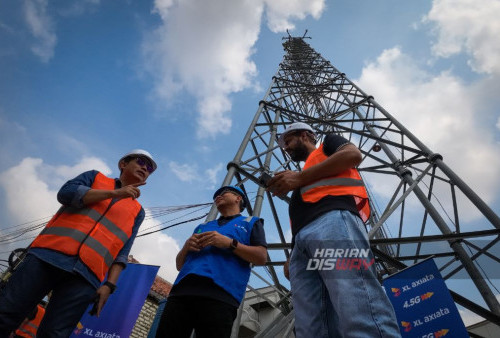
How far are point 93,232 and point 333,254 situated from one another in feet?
4.95

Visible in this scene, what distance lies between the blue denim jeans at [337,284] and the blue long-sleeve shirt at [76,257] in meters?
1.21

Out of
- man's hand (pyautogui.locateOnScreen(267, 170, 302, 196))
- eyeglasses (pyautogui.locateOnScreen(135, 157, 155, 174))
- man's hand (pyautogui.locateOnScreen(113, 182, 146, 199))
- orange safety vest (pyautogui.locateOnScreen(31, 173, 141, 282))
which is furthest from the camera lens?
eyeglasses (pyautogui.locateOnScreen(135, 157, 155, 174))

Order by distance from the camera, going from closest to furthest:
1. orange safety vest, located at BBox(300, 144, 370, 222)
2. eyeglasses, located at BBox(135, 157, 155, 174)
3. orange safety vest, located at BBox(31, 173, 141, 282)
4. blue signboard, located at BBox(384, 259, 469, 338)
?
orange safety vest, located at BBox(300, 144, 370, 222) < orange safety vest, located at BBox(31, 173, 141, 282) < eyeglasses, located at BBox(135, 157, 155, 174) < blue signboard, located at BBox(384, 259, 469, 338)

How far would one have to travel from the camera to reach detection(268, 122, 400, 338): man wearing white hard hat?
41.4 inches

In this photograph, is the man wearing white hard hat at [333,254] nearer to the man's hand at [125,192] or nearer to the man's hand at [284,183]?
the man's hand at [284,183]

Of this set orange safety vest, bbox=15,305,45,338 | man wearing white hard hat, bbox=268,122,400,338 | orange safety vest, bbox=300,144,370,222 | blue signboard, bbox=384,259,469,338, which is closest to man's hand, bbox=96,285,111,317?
man wearing white hard hat, bbox=268,122,400,338

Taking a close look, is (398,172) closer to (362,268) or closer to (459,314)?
(459,314)

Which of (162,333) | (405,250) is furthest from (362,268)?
(405,250)

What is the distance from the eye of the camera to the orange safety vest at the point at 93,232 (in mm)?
1769

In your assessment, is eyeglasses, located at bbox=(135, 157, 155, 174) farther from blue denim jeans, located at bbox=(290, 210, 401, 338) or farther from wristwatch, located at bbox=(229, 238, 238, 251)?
blue denim jeans, located at bbox=(290, 210, 401, 338)

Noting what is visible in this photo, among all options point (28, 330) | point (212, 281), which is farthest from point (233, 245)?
point (28, 330)

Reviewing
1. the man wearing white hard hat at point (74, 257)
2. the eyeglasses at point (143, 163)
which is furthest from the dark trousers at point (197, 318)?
the eyeglasses at point (143, 163)

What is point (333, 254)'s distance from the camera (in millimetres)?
1204

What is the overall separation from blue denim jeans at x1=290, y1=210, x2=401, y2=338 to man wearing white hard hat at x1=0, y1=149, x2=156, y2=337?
1222 mm
